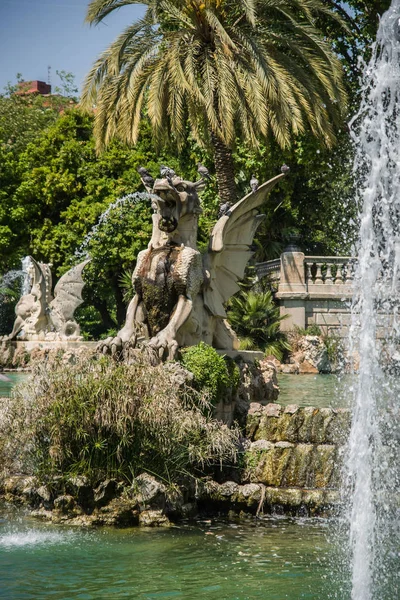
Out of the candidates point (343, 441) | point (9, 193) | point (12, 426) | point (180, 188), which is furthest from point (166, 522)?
point (9, 193)

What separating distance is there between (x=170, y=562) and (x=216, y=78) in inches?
553

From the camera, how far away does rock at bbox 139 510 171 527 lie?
923 cm

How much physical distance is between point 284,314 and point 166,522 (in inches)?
748

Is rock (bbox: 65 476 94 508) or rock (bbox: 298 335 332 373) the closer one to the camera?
rock (bbox: 65 476 94 508)

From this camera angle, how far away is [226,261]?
1270 centimetres

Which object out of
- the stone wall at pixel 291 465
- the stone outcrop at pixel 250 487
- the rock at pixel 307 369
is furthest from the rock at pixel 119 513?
the rock at pixel 307 369

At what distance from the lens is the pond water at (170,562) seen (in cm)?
724

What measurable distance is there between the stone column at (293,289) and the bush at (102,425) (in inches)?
722

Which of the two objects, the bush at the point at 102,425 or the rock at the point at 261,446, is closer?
the bush at the point at 102,425

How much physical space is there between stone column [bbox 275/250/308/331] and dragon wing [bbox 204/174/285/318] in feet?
49.4

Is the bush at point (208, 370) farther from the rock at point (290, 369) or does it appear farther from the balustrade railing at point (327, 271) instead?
the balustrade railing at point (327, 271)

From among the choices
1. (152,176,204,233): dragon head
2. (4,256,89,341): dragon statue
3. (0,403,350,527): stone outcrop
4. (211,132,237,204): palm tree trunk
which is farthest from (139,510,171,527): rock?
(4,256,89,341): dragon statue

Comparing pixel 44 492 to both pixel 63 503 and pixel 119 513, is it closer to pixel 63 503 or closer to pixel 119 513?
pixel 63 503

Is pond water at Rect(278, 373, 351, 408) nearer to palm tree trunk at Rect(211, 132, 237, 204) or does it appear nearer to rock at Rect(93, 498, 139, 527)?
palm tree trunk at Rect(211, 132, 237, 204)
